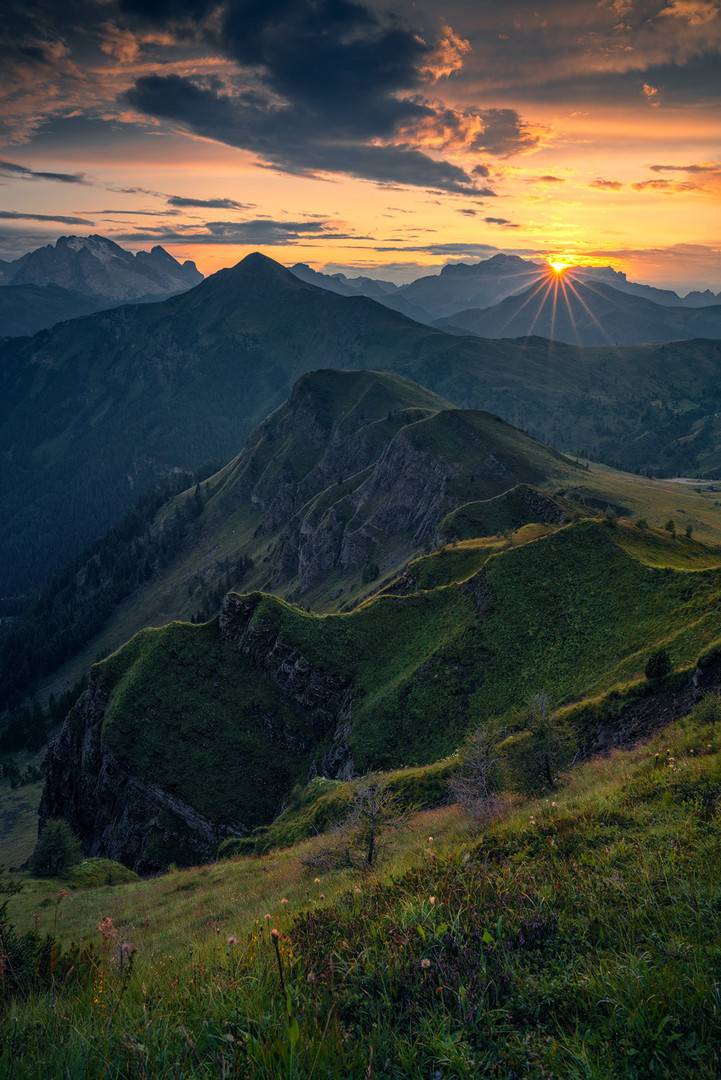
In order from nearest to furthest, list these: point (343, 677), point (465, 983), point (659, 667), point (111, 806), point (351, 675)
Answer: point (465, 983), point (659, 667), point (343, 677), point (351, 675), point (111, 806)

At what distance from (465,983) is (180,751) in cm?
5430

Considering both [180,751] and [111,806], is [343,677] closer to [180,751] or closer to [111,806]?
[180,751]

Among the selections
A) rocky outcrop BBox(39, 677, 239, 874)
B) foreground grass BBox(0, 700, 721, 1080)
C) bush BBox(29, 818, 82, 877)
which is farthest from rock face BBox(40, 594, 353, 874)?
foreground grass BBox(0, 700, 721, 1080)

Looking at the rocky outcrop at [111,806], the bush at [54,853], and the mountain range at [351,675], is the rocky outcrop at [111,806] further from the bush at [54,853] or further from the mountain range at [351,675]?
the bush at [54,853]

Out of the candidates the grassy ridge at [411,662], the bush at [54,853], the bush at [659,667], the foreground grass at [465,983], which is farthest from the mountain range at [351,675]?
the foreground grass at [465,983]

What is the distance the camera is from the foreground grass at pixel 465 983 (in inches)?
163

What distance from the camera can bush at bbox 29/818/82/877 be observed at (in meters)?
39.3

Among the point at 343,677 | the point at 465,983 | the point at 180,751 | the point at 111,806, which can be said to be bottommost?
the point at 111,806

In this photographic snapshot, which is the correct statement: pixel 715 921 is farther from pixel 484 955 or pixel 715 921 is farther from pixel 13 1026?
pixel 13 1026

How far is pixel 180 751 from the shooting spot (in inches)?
2093

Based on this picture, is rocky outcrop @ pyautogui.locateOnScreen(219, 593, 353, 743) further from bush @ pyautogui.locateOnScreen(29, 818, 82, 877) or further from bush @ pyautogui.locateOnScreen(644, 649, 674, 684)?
bush @ pyautogui.locateOnScreen(644, 649, 674, 684)

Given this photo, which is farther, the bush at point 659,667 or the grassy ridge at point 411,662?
the grassy ridge at point 411,662

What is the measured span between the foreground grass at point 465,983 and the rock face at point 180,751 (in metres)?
40.7

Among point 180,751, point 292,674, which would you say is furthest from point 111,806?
point 292,674
